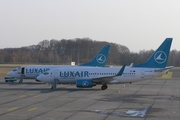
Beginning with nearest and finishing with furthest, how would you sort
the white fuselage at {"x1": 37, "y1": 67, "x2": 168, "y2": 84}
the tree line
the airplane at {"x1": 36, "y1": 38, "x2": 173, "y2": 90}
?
the airplane at {"x1": 36, "y1": 38, "x2": 173, "y2": 90} → the white fuselage at {"x1": 37, "y1": 67, "x2": 168, "y2": 84} → the tree line

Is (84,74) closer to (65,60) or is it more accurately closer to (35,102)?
(35,102)

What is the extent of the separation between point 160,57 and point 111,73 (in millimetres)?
6110

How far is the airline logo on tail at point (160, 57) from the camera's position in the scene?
143 feet

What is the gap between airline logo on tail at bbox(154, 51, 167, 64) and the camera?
43.5 meters

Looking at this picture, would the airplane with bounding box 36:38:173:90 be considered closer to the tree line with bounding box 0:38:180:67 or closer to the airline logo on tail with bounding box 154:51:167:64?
the airline logo on tail with bounding box 154:51:167:64

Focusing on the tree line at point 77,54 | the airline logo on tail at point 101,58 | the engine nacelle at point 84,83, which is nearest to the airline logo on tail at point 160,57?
the engine nacelle at point 84,83

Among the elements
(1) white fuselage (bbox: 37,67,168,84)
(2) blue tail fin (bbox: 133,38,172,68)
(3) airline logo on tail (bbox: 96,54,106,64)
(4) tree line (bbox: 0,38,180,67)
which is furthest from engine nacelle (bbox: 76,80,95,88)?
(4) tree line (bbox: 0,38,180,67)

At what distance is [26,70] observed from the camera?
184 feet

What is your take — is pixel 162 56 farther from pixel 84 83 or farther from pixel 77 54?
pixel 77 54

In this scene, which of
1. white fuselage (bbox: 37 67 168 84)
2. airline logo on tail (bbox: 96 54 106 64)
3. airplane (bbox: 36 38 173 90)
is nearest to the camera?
airplane (bbox: 36 38 173 90)

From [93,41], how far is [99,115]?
170539mm

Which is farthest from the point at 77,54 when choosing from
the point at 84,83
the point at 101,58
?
the point at 84,83

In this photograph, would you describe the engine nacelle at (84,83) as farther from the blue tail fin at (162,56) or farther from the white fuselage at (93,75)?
the blue tail fin at (162,56)

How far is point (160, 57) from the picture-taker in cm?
4356
